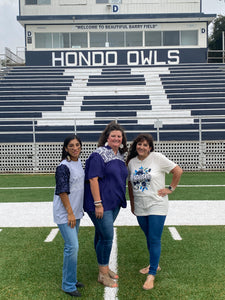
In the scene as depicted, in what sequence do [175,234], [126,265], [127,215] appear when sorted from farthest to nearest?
1. [127,215]
2. [175,234]
3. [126,265]

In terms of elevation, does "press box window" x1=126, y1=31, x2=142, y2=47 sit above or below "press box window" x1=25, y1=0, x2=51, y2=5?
below

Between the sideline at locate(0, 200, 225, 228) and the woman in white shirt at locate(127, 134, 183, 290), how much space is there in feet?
7.41

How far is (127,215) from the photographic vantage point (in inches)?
248

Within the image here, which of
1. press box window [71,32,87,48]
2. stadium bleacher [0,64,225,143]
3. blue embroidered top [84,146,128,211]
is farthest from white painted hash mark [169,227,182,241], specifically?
press box window [71,32,87,48]

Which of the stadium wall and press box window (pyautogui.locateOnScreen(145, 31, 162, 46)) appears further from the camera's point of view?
press box window (pyautogui.locateOnScreen(145, 31, 162, 46))

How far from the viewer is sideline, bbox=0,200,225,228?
18.8 feet

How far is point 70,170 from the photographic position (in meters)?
3.16

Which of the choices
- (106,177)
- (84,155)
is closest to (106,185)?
(106,177)

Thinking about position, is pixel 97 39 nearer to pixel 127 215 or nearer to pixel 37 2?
pixel 37 2

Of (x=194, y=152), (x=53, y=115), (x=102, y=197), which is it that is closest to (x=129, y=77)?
(x=53, y=115)

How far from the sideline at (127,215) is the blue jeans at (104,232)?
7.40ft

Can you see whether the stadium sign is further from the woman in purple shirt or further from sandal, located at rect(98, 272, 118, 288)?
sandal, located at rect(98, 272, 118, 288)

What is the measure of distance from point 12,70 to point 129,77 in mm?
7939

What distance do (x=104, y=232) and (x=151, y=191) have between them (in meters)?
0.62
